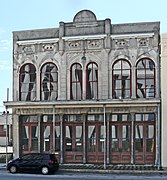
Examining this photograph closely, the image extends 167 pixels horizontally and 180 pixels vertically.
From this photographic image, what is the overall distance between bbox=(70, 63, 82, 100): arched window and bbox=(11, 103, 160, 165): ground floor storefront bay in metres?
1.23

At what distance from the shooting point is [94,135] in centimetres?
2897

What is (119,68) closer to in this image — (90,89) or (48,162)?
(90,89)

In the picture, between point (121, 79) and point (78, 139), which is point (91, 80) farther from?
point (78, 139)

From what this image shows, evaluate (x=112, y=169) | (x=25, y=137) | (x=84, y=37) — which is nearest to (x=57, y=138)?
(x=25, y=137)

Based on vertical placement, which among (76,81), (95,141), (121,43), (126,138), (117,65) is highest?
(121,43)

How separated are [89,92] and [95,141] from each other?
11.6 ft

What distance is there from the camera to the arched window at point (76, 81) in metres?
29.2

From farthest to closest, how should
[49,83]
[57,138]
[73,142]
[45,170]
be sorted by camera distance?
[49,83] < [57,138] < [73,142] < [45,170]

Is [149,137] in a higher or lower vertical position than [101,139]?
higher

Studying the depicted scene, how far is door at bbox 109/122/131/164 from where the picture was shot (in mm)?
28344

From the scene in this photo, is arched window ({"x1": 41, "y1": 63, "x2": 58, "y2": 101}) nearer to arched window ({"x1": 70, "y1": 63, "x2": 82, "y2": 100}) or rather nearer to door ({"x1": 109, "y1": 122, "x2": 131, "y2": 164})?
arched window ({"x1": 70, "y1": 63, "x2": 82, "y2": 100})

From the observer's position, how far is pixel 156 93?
27750 millimetres

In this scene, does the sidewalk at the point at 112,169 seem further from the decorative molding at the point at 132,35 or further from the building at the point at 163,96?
the decorative molding at the point at 132,35

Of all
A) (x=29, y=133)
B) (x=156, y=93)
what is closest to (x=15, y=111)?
(x=29, y=133)
